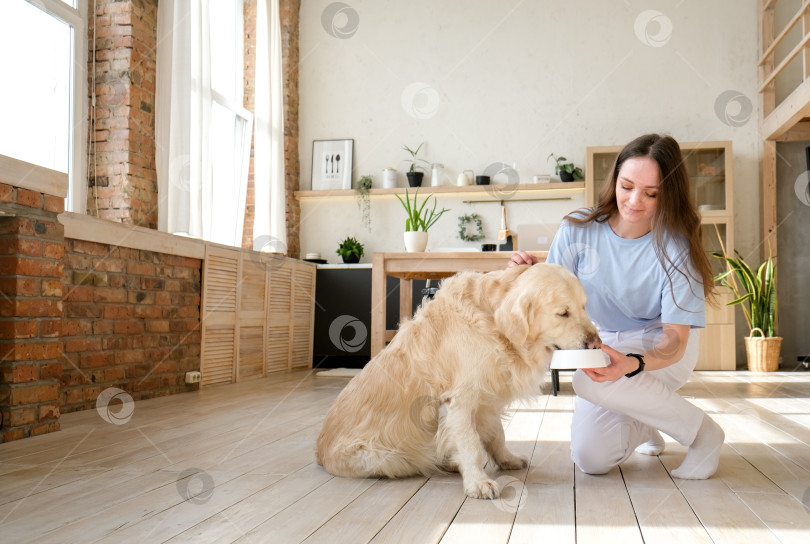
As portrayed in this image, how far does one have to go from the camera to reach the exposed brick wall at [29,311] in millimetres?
2514

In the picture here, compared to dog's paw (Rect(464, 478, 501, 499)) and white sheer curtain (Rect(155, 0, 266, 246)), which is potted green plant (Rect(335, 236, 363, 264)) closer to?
white sheer curtain (Rect(155, 0, 266, 246))

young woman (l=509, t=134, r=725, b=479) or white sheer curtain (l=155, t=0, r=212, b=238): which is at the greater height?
white sheer curtain (l=155, t=0, r=212, b=238)

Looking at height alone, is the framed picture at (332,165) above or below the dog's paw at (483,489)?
above

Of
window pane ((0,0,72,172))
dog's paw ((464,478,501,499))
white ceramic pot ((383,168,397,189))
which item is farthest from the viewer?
white ceramic pot ((383,168,397,189))

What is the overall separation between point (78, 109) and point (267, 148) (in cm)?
223

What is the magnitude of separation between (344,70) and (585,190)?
2.86 metres

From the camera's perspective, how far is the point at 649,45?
21.5 ft

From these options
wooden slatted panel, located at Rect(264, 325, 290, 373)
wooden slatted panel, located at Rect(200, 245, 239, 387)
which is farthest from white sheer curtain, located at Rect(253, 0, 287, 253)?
wooden slatted panel, located at Rect(200, 245, 239, 387)

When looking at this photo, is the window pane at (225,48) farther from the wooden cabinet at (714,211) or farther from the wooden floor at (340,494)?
the wooden floor at (340,494)

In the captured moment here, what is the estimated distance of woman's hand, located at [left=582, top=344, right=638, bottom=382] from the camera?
5.88ft

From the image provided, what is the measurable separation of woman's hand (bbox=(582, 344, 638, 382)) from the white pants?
0.16 m

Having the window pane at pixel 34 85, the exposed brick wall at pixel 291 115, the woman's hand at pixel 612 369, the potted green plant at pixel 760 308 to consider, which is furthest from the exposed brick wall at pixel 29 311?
the potted green plant at pixel 760 308

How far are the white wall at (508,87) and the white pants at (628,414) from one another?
455cm

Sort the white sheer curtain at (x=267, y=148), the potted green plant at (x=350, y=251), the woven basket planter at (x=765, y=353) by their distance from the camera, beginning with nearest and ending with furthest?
the woven basket planter at (x=765, y=353) → the white sheer curtain at (x=267, y=148) → the potted green plant at (x=350, y=251)
